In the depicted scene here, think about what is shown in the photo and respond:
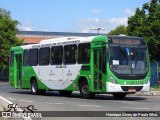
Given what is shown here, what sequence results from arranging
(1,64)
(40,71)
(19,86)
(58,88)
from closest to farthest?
(58,88) → (40,71) → (19,86) → (1,64)

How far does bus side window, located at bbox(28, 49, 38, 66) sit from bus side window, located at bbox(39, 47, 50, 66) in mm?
606

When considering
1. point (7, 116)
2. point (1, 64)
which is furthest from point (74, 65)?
point (1, 64)

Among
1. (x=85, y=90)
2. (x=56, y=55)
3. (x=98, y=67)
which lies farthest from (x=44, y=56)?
(x=98, y=67)

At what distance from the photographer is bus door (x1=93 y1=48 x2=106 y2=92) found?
68.4 feet

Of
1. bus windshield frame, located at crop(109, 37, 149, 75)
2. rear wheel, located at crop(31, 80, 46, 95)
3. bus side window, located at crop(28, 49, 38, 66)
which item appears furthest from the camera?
rear wheel, located at crop(31, 80, 46, 95)

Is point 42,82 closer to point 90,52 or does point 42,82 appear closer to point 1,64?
point 90,52

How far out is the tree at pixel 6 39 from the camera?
218 ft

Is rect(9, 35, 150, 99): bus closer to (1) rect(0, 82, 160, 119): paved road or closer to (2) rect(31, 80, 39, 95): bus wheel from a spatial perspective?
(2) rect(31, 80, 39, 95): bus wheel

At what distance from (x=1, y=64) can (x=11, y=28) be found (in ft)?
20.6

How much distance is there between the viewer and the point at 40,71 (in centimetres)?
2667

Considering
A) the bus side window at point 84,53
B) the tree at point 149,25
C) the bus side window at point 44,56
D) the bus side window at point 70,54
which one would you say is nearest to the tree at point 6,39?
the tree at point 149,25

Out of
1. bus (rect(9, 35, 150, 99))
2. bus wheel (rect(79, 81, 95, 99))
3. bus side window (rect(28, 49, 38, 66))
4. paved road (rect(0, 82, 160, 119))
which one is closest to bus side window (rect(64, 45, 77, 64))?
bus (rect(9, 35, 150, 99))

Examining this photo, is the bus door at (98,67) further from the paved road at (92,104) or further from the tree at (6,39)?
the tree at (6,39)

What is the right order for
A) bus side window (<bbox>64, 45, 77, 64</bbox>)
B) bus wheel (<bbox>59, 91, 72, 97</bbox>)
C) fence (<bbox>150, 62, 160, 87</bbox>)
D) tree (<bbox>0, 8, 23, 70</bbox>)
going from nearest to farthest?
bus side window (<bbox>64, 45, 77, 64</bbox>)
bus wheel (<bbox>59, 91, 72, 97</bbox>)
fence (<bbox>150, 62, 160, 87</bbox>)
tree (<bbox>0, 8, 23, 70</bbox>)
